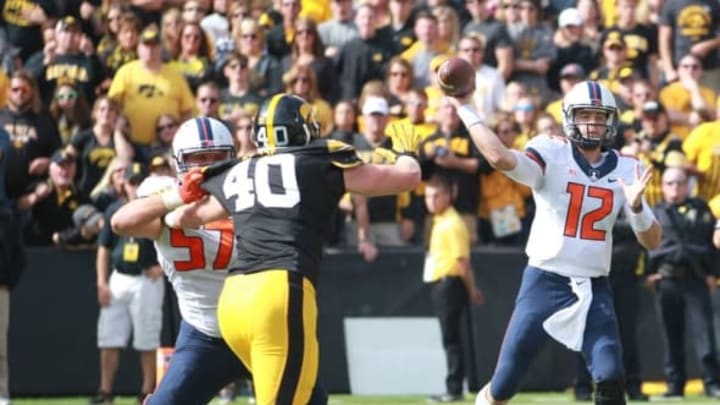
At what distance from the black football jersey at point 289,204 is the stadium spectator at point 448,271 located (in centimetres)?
617

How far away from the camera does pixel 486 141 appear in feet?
27.8

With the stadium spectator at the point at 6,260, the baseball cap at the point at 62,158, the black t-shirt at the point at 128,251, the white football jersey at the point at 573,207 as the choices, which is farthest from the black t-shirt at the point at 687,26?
the white football jersey at the point at 573,207

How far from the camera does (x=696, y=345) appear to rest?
13406 millimetres

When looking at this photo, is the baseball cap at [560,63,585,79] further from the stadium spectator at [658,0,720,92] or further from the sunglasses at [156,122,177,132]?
the sunglasses at [156,122,177,132]

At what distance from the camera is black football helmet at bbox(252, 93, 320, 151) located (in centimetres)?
709

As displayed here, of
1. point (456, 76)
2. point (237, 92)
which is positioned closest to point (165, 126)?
point (237, 92)

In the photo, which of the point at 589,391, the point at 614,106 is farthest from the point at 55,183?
the point at 614,106

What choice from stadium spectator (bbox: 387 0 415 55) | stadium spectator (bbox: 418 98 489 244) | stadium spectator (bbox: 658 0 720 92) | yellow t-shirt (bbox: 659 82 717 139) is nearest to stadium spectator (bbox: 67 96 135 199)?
stadium spectator (bbox: 418 98 489 244)

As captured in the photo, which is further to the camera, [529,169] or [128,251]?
[128,251]

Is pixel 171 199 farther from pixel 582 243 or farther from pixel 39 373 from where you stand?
pixel 39 373

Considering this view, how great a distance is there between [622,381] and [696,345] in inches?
204

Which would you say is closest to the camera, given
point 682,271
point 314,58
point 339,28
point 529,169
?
point 529,169

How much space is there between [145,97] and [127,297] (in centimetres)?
201

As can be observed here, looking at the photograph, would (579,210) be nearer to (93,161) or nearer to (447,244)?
(447,244)
